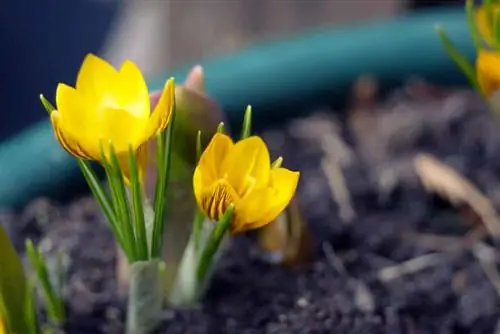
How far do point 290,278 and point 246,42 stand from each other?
2.45 ft

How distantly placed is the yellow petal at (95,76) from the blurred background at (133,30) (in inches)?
33.5

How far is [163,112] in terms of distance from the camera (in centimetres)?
46

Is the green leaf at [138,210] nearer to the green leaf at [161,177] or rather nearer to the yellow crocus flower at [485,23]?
the green leaf at [161,177]

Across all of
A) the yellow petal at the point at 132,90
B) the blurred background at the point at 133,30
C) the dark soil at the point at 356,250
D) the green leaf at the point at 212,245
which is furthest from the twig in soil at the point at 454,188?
the blurred background at the point at 133,30

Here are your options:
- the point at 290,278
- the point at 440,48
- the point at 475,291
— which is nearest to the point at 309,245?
the point at 290,278

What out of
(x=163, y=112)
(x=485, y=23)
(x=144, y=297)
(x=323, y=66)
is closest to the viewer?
(x=163, y=112)

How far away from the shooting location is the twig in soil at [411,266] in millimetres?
717

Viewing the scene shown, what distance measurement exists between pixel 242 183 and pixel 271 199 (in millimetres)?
26

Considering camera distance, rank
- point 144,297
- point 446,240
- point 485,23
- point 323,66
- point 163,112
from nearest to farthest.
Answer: point 163,112 → point 144,297 → point 485,23 → point 446,240 → point 323,66

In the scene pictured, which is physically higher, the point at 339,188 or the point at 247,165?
the point at 247,165

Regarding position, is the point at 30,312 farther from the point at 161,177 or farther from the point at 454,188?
the point at 454,188

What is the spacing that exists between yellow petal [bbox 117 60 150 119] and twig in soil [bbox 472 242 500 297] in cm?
37

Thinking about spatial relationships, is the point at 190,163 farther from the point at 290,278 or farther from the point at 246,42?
the point at 246,42

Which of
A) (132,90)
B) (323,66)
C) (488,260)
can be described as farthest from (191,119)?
(323,66)
